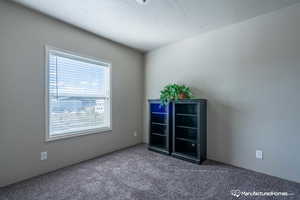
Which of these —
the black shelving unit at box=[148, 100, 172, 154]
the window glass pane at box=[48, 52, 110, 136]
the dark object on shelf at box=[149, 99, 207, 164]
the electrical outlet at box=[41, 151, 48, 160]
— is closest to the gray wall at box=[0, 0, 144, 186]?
the electrical outlet at box=[41, 151, 48, 160]

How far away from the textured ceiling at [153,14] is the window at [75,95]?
24.5 inches

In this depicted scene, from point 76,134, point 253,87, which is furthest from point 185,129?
point 76,134

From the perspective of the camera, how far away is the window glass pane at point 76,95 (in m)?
2.47

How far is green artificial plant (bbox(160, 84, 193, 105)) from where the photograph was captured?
118 inches

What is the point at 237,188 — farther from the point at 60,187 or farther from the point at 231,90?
the point at 60,187

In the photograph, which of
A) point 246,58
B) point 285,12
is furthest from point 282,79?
point 285,12

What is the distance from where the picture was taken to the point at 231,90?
2643 mm

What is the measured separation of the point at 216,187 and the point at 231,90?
5.28 feet

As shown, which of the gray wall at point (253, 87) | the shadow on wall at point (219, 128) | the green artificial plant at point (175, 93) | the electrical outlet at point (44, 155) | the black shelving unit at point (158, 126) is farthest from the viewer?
the black shelving unit at point (158, 126)

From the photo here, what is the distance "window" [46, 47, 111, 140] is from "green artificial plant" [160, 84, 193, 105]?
1.25 meters

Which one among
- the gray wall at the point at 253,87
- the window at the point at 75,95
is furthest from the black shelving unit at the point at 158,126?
the window at the point at 75,95

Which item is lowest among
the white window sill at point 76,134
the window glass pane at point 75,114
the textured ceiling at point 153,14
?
the white window sill at point 76,134

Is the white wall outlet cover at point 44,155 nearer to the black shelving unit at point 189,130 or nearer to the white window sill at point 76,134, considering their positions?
the white window sill at point 76,134

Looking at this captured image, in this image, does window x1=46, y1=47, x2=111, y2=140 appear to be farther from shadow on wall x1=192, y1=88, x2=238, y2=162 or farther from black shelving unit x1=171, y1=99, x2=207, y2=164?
shadow on wall x1=192, y1=88, x2=238, y2=162
